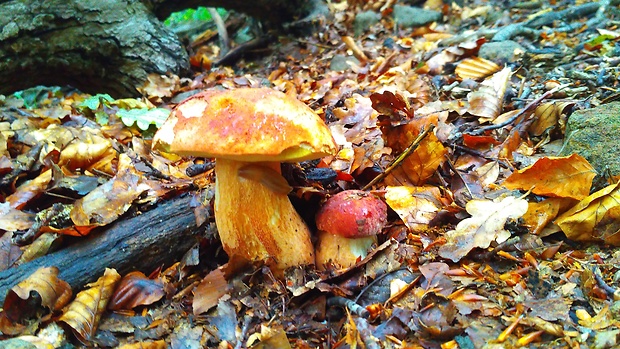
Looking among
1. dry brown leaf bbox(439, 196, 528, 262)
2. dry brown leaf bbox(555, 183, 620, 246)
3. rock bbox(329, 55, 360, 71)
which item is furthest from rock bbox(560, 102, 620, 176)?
rock bbox(329, 55, 360, 71)

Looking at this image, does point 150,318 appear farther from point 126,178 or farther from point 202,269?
point 126,178

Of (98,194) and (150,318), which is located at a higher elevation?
(98,194)

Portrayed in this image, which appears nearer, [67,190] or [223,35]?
[67,190]

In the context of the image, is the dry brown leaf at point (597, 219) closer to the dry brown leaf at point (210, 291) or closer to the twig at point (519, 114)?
the twig at point (519, 114)

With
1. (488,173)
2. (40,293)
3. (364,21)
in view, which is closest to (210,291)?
(40,293)

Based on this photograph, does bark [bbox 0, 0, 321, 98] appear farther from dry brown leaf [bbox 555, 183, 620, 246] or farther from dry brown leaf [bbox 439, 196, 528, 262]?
dry brown leaf [bbox 555, 183, 620, 246]

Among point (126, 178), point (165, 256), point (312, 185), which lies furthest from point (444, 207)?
point (126, 178)

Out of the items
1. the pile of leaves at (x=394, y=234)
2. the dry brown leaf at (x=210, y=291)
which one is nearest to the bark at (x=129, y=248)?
the pile of leaves at (x=394, y=234)
